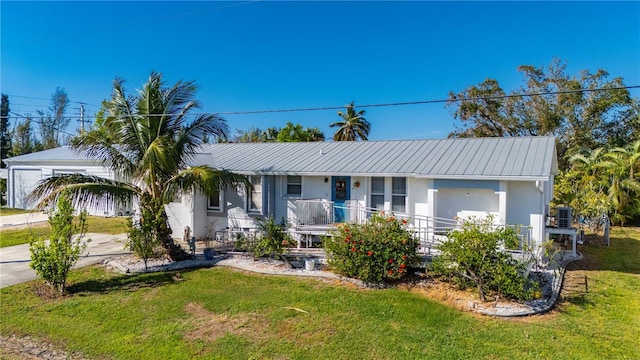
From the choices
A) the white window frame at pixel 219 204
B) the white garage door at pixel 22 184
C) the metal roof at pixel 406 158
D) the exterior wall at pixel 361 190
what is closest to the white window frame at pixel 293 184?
the metal roof at pixel 406 158

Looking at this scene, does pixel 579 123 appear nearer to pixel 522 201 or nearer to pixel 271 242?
pixel 522 201

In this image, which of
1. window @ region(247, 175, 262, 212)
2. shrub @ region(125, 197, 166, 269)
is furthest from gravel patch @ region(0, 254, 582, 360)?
window @ region(247, 175, 262, 212)

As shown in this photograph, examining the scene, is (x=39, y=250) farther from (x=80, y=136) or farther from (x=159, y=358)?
(x=159, y=358)

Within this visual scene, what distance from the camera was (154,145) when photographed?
9695 millimetres

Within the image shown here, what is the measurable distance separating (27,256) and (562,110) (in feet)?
108

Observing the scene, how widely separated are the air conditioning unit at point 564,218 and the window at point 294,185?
8.75 m

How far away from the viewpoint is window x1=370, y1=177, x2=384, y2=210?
12.5m

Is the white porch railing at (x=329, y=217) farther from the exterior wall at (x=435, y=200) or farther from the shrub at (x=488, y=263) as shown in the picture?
the shrub at (x=488, y=263)

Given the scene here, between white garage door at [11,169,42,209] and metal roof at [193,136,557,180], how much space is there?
13650 millimetres

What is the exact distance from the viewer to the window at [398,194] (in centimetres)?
1216

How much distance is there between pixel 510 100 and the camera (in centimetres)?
3000

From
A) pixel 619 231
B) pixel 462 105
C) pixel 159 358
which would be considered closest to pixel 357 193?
pixel 159 358

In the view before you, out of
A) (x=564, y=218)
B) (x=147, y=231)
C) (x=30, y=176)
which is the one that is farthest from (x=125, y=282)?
(x=30, y=176)

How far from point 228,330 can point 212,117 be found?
692 centimetres
